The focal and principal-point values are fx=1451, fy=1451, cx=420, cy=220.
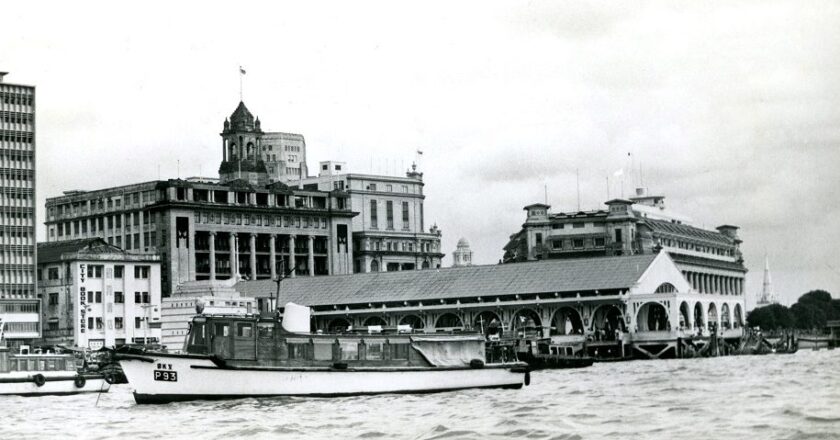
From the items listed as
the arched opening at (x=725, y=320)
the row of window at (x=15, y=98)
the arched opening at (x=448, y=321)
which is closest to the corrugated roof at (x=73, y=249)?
the row of window at (x=15, y=98)

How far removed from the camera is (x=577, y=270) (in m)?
153

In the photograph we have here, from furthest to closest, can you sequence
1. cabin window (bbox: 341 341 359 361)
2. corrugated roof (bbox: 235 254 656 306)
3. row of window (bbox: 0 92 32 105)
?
corrugated roof (bbox: 235 254 656 306), row of window (bbox: 0 92 32 105), cabin window (bbox: 341 341 359 361)

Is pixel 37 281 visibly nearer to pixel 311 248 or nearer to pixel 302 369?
pixel 311 248

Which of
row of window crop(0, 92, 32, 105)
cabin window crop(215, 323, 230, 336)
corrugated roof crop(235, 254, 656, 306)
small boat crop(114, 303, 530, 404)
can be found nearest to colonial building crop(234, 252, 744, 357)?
corrugated roof crop(235, 254, 656, 306)

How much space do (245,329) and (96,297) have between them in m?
92.0

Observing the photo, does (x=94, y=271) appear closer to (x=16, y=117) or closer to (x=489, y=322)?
(x=16, y=117)

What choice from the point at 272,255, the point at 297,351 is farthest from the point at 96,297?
the point at 297,351

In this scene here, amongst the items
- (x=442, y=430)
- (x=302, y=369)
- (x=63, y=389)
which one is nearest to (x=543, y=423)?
(x=442, y=430)

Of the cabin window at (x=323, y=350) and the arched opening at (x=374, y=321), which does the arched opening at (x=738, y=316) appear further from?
the cabin window at (x=323, y=350)

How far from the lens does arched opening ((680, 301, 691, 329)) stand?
6106 inches

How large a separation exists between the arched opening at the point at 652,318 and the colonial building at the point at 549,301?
11cm

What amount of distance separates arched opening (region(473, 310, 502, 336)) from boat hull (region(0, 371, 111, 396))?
6371 cm

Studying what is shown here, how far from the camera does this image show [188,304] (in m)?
152

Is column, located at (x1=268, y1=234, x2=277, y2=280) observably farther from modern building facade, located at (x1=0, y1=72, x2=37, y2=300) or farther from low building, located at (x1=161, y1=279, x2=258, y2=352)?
modern building facade, located at (x1=0, y1=72, x2=37, y2=300)
